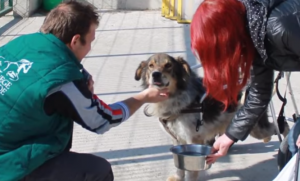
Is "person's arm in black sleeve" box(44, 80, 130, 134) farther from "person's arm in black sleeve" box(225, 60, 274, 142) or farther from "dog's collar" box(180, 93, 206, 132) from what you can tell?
"dog's collar" box(180, 93, 206, 132)

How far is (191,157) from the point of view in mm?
3170

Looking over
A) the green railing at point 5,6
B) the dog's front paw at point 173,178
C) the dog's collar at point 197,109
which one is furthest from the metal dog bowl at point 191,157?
the green railing at point 5,6

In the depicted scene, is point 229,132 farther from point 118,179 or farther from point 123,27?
point 123,27

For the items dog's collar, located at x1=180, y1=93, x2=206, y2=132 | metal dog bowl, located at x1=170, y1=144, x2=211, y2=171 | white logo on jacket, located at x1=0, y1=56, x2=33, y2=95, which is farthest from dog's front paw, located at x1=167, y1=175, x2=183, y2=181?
white logo on jacket, located at x1=0, y1=56, x2=33, y2=95

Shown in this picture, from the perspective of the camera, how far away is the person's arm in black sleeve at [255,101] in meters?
2.73

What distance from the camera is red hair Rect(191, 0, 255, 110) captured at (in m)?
2.38

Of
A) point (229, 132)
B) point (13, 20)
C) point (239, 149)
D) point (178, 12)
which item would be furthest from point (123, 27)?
point (229, 132)

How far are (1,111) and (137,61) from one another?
4.92m

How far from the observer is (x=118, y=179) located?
4.03 m

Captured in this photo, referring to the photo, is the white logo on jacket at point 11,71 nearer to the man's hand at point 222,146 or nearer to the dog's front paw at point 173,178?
the man's hand at point 222,146

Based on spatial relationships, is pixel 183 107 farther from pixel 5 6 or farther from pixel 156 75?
pixel 5 6

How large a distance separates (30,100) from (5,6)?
364 inches

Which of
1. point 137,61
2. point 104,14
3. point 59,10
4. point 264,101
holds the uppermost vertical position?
point 59,10

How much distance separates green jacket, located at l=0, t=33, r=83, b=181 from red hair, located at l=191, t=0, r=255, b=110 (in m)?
0.64
